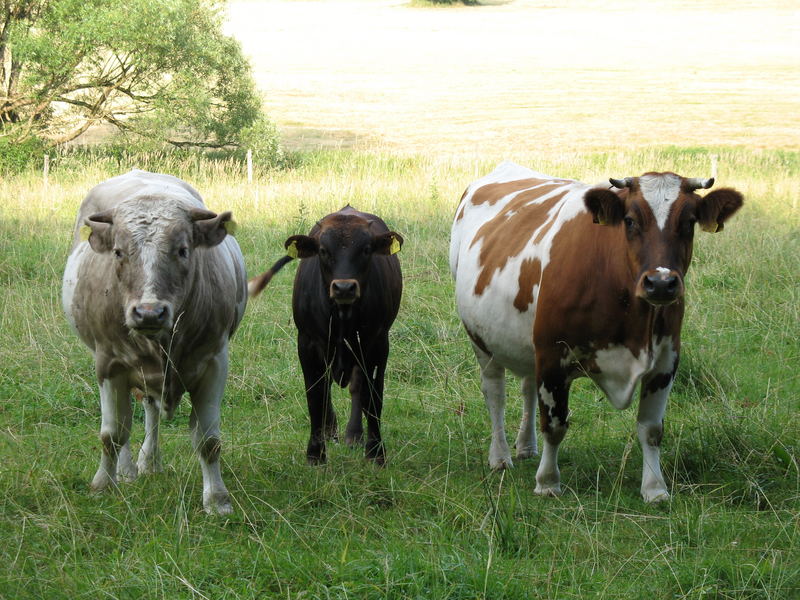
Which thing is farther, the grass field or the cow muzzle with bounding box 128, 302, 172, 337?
the cow muzzle with bounding box 128, 302, 172, 337

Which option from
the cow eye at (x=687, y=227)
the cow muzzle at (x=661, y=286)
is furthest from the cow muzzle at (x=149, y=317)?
the cow eye at (x=687, y=227)

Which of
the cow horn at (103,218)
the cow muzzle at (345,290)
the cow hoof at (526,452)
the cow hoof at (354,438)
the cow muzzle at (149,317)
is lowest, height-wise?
the cow hoof at (526,452)

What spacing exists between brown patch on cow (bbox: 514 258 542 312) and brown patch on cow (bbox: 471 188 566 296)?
0.57 feet

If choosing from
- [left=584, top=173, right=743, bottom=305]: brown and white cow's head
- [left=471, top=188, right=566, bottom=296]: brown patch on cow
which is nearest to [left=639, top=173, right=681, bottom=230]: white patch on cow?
[left=584, top=173, right=743, bottom=305]: brown and white cow's head

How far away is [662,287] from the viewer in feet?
15.1

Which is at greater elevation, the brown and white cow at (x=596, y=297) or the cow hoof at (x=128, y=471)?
the brown and white cow at (x=596, y=297)

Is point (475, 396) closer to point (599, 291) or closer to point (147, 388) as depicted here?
point (599, 291)

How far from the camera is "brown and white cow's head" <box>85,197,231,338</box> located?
4484 millimetres

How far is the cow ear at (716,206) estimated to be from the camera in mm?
4930

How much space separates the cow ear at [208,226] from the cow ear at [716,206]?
93.2 inches

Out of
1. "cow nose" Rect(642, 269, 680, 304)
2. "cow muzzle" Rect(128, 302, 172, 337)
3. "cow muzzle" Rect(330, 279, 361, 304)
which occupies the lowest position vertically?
"cow muzzle" Rect(330, 279, 361, 304)

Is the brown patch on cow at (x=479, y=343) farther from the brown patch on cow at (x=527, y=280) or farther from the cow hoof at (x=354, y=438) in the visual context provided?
the cow hoof at (x=354, y=438)

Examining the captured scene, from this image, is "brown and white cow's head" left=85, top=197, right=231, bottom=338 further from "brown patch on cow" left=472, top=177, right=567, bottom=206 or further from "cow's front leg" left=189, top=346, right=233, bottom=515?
"brown patch on cow" left=472, top=177, right=567, bottom=206

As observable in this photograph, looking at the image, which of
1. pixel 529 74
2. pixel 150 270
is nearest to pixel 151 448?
pixel 150 270
